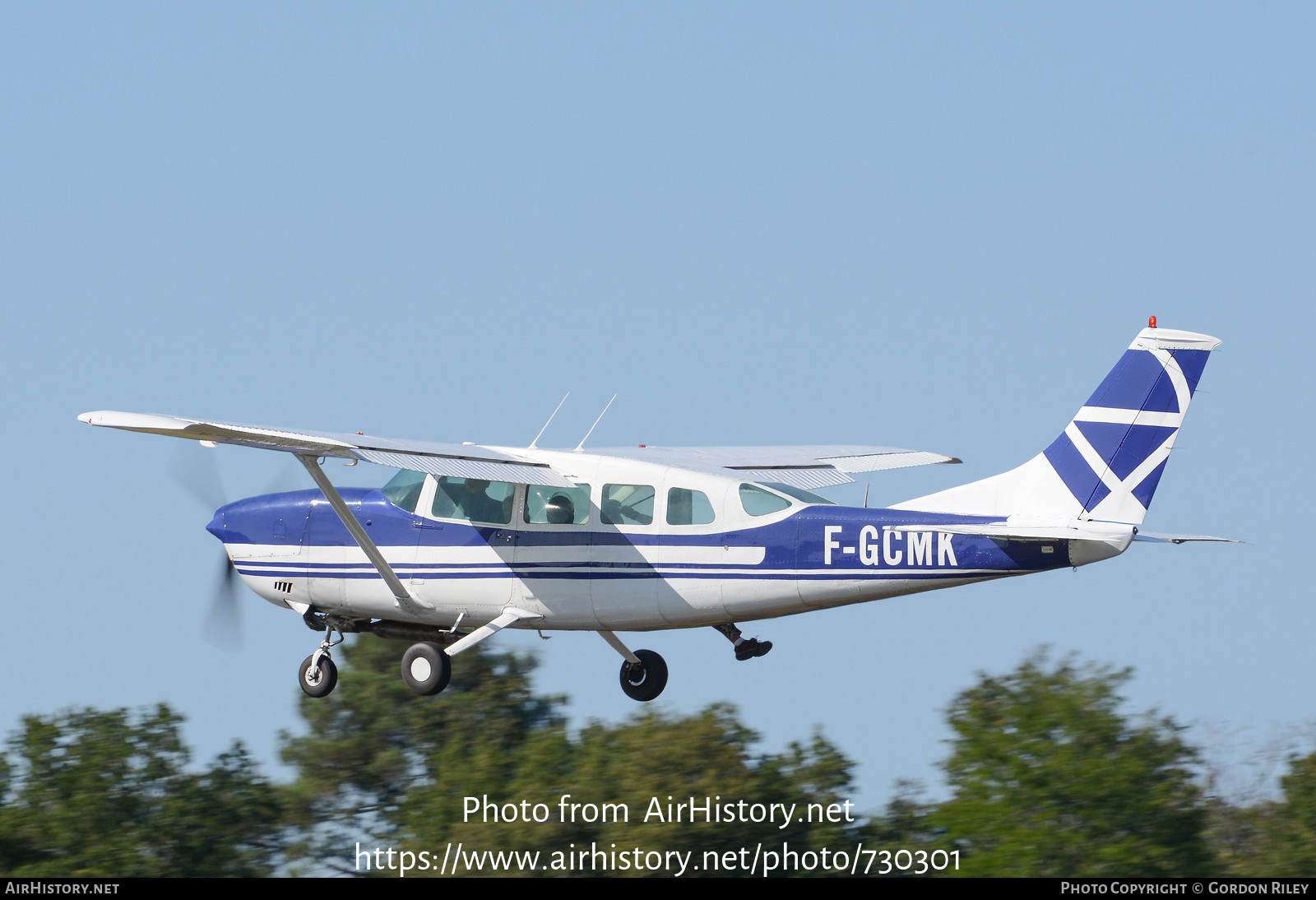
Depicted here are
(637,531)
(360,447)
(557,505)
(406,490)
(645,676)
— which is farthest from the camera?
(645,676)

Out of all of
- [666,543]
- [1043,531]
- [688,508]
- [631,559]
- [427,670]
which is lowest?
[427,670]

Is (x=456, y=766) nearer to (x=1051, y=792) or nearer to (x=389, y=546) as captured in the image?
(x=1051, y=792)

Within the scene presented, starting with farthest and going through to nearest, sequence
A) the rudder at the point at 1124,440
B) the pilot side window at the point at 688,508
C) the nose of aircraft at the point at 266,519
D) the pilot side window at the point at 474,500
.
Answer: the nose of aircraft at the point at 266,519, the pilot side window at the point at 474,500, the pilot side window at the point at 688,508, the rudder at the point at 1124,440

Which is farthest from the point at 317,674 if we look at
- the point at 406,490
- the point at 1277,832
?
the point at 1277,832

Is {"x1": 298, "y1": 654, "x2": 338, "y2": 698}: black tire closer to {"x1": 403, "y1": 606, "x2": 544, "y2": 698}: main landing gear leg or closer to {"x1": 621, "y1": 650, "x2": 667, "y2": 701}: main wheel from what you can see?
{"x1": 403, "y1": 606, "x2": 544, "y2": 698}: main landing gear leg

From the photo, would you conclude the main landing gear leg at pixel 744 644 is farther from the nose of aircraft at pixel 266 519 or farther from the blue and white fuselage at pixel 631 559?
the nose of aircraft at pixel 266 519

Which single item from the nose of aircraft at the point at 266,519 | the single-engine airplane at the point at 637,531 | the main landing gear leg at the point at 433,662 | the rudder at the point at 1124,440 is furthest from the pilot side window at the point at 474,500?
the rudder at the point at 1124,440

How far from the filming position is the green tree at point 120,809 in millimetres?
26062

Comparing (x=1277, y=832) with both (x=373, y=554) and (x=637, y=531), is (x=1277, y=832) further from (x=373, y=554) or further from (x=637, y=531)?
(x=373, y=554)

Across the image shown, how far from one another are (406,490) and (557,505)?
5.65 feet

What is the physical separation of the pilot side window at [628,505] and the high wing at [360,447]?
43 cm

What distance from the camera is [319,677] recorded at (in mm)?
17859

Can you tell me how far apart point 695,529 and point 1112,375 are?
392 centimetres
